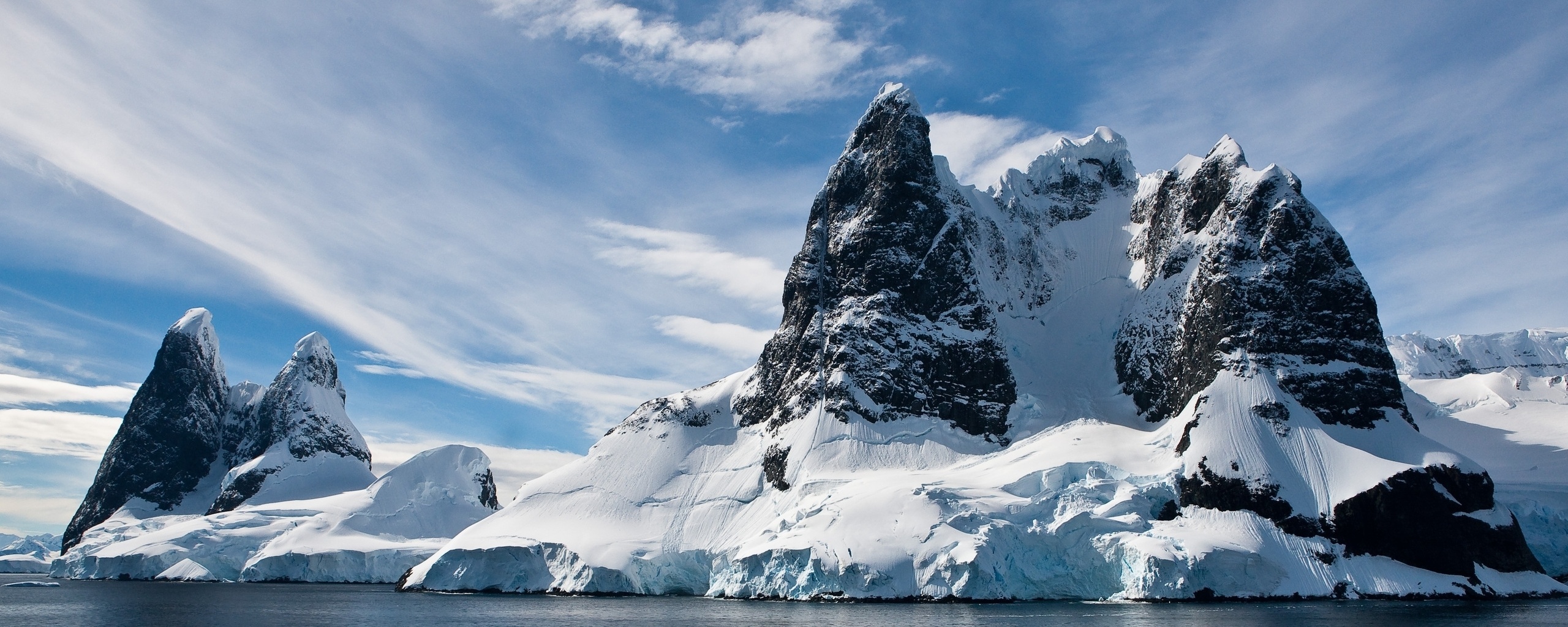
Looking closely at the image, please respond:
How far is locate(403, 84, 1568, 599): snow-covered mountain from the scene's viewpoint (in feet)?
289

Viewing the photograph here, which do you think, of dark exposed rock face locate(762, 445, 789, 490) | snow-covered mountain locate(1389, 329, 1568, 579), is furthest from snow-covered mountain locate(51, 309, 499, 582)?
snow-covered mountain locate(1389, 329, 1568, 579)

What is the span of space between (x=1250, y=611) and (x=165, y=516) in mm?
198527

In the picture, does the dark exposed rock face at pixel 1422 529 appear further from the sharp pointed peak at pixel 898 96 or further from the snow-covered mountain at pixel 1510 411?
the sharp pointed peak at pixel 898 96

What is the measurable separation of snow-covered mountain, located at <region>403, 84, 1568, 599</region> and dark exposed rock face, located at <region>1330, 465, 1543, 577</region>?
Answer: 0.70 ft

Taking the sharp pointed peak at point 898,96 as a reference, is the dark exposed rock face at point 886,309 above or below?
below

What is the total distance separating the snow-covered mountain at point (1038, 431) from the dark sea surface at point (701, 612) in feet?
14.3

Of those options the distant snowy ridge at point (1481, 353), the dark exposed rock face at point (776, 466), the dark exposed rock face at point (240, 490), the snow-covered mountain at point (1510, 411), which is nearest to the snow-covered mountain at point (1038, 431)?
the dark exposed rock face at point (776, 466)

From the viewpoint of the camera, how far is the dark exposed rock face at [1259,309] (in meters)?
101

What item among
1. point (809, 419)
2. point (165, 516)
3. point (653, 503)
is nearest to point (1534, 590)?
point (809, 419)

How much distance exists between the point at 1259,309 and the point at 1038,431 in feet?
89.3

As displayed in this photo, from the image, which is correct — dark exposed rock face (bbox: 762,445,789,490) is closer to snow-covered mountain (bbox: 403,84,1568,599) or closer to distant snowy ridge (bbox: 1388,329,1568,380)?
snow-covered mountain (bbox: 403,84,1568,599)

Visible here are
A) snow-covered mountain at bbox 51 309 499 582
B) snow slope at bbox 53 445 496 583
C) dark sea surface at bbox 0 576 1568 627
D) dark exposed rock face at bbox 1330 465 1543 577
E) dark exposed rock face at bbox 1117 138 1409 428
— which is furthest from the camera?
snow-covered mountain at bbox 51 309 499 582

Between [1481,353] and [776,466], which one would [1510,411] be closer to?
[1481,353]

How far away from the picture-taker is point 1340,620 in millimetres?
65812
